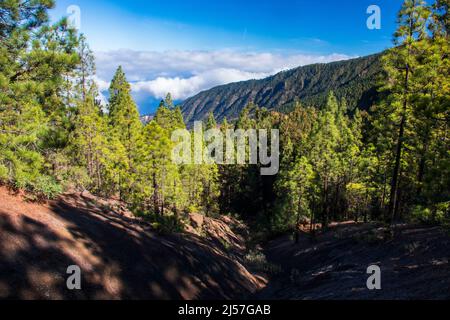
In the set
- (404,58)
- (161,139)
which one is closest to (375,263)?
(404,58)

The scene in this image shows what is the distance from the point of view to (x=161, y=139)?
26.3 m

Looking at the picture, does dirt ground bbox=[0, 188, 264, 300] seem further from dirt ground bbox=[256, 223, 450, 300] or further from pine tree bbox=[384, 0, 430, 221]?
pine tree bbox=[384, 0, 430, 221]

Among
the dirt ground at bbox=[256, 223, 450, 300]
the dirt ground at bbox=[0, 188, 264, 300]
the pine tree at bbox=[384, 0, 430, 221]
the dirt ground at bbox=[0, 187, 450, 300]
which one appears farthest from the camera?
the pine tree at bbox=[384, 0, 430, 221]

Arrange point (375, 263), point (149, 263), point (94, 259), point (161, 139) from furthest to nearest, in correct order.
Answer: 1. point (161, 139)
2. point (375, 263)
3. point (149, 263)
4. point (94, 259)

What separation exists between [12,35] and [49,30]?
1.34 meters

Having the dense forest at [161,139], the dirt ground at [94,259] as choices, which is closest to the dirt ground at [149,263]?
the dirt ground at [94,259]

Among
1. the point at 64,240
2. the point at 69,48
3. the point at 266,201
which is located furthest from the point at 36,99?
the point at 266,201

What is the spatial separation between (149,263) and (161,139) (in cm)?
1281

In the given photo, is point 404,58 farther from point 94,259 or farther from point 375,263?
point 94,259

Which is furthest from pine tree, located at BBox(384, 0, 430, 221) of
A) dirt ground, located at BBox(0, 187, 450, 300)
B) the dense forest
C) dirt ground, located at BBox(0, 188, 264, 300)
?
dirt ground, located at BBox(0, 188, 264, 300)

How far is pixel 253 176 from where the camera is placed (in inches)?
2854

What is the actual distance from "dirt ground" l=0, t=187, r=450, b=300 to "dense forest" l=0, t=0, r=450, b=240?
182cm

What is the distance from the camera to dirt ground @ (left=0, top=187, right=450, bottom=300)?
11.0 metres
